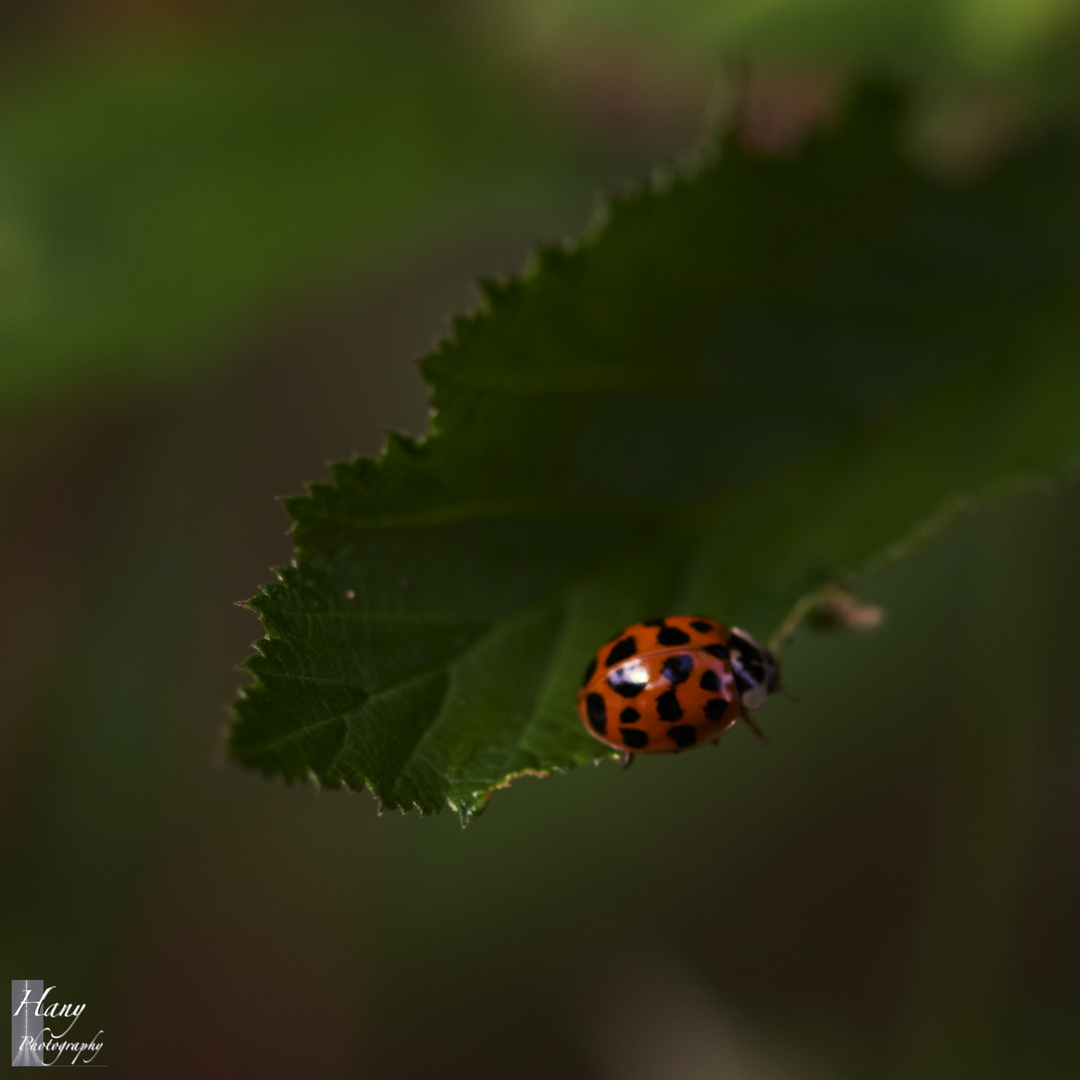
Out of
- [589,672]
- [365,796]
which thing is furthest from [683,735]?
[365,796]

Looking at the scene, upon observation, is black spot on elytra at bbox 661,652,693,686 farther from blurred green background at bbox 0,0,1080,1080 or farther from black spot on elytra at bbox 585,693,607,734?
blurred green background at bbox 0,0,1080,1080

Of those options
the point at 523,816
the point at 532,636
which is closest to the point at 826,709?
the point at 523,816

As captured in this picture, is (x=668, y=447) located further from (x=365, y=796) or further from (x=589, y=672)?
(x=365, y=796)

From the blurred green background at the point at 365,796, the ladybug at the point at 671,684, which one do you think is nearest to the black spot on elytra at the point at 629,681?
the ladybug at the point at 671,684

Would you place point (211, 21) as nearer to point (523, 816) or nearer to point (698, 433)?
point (698, 433)

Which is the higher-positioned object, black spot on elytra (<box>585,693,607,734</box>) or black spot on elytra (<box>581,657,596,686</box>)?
black spot on elytra (<box>581,657,596,686</box>)

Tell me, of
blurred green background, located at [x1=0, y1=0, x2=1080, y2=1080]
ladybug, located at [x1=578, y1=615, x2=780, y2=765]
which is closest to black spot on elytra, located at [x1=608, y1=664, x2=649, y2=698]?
ladybug, located at [x1=578, y1=615, x2=780, y2=765]
